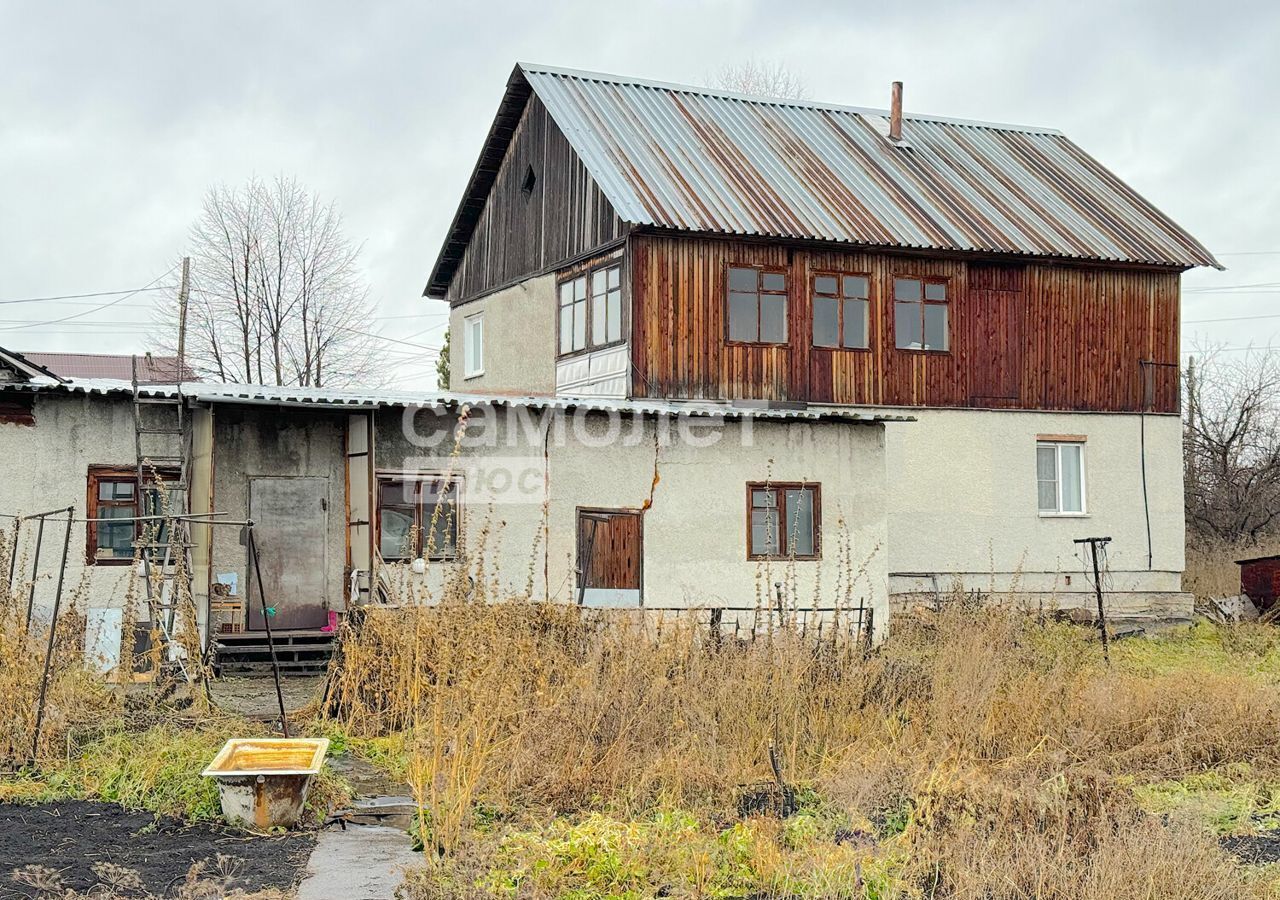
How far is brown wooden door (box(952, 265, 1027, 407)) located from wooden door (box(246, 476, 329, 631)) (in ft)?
36.0

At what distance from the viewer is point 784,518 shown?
60.9ft

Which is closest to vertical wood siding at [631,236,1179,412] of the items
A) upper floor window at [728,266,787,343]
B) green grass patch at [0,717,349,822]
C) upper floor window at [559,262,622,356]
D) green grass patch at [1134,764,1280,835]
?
upper floor window at [728,266,787,343]

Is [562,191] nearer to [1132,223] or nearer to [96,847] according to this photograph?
[1132,223]

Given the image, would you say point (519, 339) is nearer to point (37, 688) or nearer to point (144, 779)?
point (37, 688)

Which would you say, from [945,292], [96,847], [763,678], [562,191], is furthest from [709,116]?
[96,847]

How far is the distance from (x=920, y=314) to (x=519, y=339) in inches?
270

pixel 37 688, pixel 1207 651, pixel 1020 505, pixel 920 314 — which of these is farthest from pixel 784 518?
pixel 37 688

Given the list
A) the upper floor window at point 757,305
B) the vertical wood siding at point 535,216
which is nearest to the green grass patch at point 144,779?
the vertical wood siding at point 535,216

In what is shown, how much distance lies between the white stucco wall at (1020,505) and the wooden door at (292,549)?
29.5ft

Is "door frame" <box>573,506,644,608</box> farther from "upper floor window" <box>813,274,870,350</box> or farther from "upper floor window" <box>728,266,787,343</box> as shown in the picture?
"upper floor window" <box>813,274,870,350</box>

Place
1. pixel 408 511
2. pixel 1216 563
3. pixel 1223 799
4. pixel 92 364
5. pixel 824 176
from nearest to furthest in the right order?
1. pixel 1223 799
2. pixel 408 511
3. pixel 824 176
4. pixel 1216 563
5. pixel 92 364

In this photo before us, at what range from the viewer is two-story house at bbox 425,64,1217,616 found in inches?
856

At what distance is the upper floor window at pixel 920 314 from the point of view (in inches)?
901

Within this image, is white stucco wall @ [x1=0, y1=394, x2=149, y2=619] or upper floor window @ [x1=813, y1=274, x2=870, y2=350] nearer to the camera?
white stucco wall @ [x1=0, y1=394, x2=149, y2=619]
